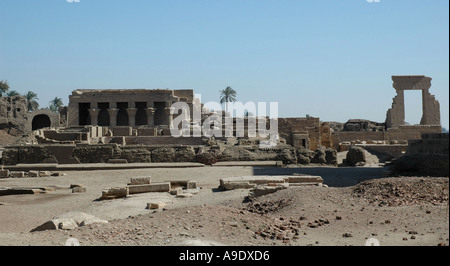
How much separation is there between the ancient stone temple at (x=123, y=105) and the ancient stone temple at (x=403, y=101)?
693 inches

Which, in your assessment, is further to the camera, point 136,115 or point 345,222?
point 136,115

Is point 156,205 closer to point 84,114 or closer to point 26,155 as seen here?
point 26,155

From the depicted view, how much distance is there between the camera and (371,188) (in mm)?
9375

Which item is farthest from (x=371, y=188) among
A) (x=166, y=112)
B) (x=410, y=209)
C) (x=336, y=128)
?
(x=336, y=128)

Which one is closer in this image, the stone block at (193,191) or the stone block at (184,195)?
the stone block at (184,195)

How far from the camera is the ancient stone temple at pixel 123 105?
113 ft

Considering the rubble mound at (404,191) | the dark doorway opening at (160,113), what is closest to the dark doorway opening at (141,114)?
the dark doorway opening at (160,113)

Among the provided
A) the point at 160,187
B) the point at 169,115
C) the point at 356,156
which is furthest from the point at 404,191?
the point at 169,115

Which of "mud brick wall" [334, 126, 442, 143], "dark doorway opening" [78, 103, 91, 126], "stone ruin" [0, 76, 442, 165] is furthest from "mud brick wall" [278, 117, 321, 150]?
"dark doorway opening" [78, 103, 91, 126]

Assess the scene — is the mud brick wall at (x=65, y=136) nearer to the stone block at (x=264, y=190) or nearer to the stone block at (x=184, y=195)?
the stone block at (x=184, y=195)

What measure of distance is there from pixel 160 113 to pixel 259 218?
29.2 metres
